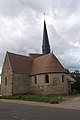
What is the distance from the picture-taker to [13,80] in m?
39.2

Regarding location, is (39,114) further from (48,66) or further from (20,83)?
(20,83)

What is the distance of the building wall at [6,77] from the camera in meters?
40.2

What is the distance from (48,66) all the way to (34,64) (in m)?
6.12

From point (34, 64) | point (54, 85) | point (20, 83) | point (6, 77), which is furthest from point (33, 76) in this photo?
point (6, 77)

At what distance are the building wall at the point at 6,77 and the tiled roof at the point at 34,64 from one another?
52.2 inches

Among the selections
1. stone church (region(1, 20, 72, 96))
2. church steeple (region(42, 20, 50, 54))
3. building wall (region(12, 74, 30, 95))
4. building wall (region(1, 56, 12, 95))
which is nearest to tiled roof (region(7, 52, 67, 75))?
stone church (region(1, 20, 72, 96))

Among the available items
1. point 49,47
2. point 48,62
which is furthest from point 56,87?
point 49,47

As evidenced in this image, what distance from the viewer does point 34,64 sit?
1695 inches

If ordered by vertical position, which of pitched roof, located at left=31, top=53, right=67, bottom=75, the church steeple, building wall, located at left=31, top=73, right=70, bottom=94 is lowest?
building wall, located at left=31, top=73, right=70, bottom=94

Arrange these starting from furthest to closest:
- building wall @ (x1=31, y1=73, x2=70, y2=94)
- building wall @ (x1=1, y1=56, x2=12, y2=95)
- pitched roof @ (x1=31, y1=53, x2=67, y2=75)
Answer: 1. building wall @ (x1=1, y1=56, x2=12, y2=95)
2. pitched roof @ (x1=31, y1=53, x2=67, y2=75)
3. building wall @ (x1=31, y1=73, x2=70, y2=94)

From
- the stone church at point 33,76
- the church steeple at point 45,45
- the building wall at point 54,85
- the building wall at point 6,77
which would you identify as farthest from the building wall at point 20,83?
the church steeple at point 45,45

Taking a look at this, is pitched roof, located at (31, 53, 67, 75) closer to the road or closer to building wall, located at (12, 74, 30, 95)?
building wall, located at (12, 74, 30, 95)

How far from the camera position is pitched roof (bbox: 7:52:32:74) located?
40406mm

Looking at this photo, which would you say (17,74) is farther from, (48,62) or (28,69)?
(48,62)
